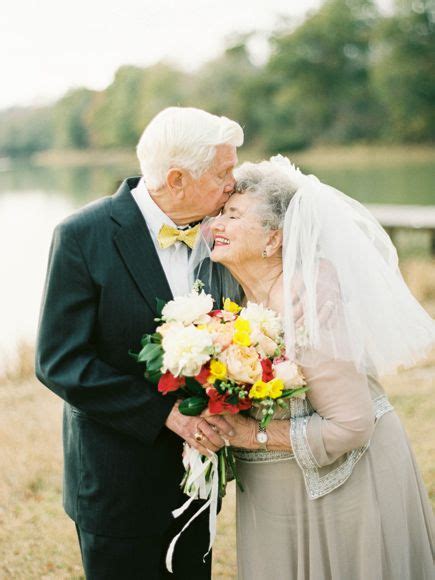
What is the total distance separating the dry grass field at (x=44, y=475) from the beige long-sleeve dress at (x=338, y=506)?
128 cm

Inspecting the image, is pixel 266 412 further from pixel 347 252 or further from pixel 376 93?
pixel 376 93

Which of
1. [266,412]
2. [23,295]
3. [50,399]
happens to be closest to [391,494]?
[266,412]

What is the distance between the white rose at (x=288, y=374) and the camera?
2.26m

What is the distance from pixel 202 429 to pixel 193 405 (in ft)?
0.37

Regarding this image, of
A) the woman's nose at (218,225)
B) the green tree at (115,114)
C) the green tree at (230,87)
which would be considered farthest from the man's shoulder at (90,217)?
the green tree at (115,114)

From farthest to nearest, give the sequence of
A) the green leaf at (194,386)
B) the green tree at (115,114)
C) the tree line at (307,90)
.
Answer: the green tree at (115,114), the tree line at (307,90), the green leaf at (194,386)

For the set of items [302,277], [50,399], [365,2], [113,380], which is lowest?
[50,399]

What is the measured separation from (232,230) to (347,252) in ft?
1.40

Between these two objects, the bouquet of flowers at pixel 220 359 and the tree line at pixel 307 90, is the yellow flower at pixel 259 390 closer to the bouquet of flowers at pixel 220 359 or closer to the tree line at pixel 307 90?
the bouquet of flowers at pixel 220 359

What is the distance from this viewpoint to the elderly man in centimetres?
244

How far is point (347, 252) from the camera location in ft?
8.03

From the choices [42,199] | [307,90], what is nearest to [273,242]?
[42,199]

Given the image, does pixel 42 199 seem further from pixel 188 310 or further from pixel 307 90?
pixel 188 310

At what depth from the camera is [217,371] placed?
2.25 metres
